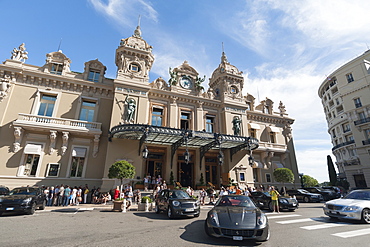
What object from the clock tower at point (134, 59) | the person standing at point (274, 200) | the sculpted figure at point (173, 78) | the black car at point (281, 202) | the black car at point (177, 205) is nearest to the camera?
the black car at point (177, 205)

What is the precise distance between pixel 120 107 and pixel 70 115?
518 centimetres

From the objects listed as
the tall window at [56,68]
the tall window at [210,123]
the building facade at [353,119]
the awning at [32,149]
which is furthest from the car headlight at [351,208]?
the building facade at [353,119]

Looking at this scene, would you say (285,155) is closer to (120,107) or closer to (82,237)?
(120,107)

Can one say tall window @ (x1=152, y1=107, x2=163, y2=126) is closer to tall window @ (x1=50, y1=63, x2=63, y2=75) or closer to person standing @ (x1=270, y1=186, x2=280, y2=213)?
tall window @ (x1=50, y1=63, x2=63, y2=75)

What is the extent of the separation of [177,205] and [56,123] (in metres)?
15.6

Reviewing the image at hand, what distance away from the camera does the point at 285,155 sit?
89.2 feet

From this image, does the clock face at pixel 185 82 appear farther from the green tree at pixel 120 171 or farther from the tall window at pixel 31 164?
the tall window at pixel 31 164

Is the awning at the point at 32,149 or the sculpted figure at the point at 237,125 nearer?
the awning at the point at 32,149

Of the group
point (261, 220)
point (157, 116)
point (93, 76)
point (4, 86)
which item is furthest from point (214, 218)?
point (4, 86)

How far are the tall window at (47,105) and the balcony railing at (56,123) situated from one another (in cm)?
141

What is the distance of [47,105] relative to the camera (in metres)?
19.3

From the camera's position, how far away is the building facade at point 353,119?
36.5 m

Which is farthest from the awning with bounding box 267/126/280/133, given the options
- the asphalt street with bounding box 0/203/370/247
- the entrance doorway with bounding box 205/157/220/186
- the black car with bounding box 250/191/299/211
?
the asphalt street with bounding box 0/203/370/247

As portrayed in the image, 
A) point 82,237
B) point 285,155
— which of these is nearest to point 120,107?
point 82,237
